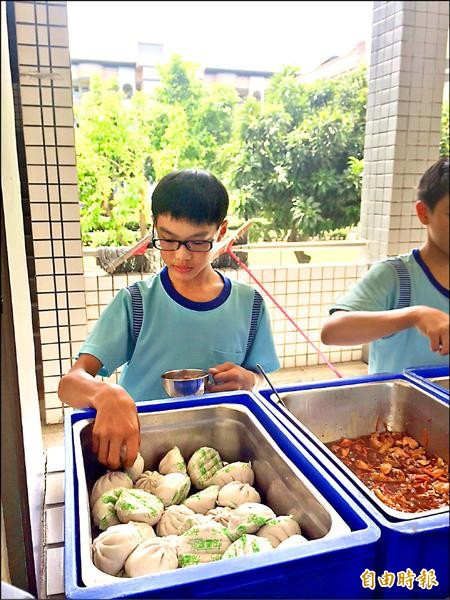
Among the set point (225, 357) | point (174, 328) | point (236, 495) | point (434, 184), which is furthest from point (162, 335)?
point (434, 184)

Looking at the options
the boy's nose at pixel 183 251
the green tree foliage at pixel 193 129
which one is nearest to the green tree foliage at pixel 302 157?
the green tree foliage at pixel 193 129

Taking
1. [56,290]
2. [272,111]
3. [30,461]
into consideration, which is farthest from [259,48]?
[30,461]

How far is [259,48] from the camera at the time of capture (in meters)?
0.82

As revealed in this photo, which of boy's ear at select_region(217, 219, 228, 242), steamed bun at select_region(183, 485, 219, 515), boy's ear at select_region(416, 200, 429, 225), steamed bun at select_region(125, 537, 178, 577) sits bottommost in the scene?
steamed bun at select_region(183, 485, 219, 515)

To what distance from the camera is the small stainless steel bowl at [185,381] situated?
1.07m

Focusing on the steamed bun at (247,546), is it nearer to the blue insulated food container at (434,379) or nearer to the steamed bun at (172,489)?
the steamed bun at (172,489)

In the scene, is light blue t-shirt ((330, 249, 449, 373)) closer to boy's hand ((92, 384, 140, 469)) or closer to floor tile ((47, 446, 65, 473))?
boy's hand ((92, 384, 140, 469))

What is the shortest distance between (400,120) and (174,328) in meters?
0.61

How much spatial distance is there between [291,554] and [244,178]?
0.69 m

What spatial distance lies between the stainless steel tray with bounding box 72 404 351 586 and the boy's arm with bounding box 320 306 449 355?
238mm

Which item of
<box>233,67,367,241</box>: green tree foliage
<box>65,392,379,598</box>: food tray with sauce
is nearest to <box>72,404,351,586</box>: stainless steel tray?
<box>65,392,379,598</box>: food tray with sauce

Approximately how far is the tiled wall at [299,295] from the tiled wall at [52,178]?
5 centimetres

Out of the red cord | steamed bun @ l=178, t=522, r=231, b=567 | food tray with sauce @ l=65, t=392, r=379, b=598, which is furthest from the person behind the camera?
the red cord

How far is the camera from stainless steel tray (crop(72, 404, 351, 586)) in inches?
27.8
